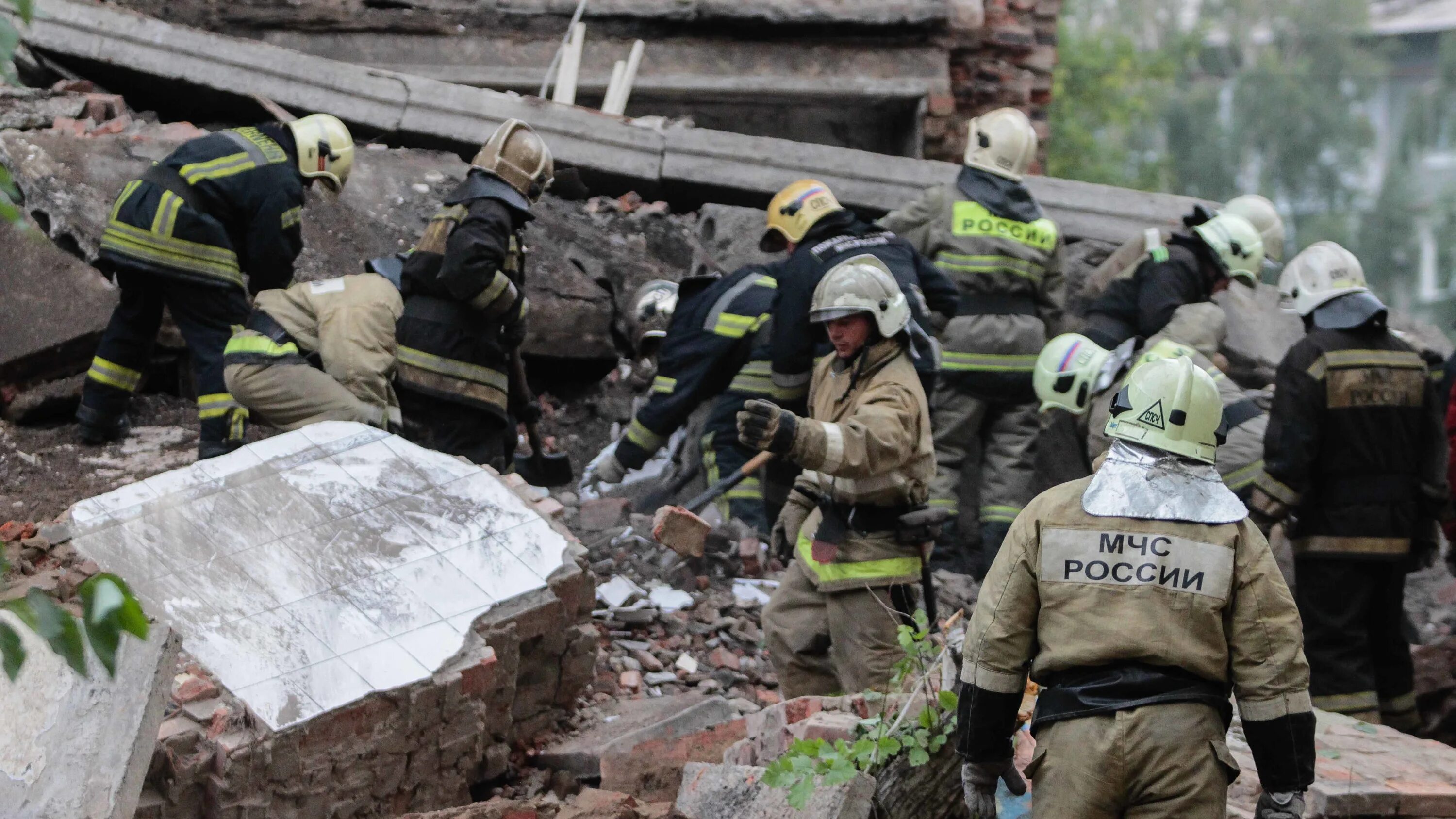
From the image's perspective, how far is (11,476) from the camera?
5.93m

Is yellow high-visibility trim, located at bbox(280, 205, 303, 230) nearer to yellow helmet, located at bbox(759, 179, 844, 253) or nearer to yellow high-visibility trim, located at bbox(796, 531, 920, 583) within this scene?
yellow helmet, located at bbox(759, 179, 844, 253)

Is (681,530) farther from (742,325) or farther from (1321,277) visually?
(1321,277)

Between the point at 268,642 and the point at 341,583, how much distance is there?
12.8 inches

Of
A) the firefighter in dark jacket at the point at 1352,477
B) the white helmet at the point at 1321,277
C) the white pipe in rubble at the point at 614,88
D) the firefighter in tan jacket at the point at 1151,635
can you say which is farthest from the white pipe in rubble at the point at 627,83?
the firefighter in tan jacket at the point at 1151,635

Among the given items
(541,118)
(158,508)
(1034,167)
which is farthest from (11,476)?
(1034,167)

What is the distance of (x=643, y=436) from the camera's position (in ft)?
21.2

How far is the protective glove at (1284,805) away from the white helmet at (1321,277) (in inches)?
124

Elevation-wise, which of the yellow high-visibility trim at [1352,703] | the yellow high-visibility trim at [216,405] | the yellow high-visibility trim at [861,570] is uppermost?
the yellow high-visibility trim at [861,570]

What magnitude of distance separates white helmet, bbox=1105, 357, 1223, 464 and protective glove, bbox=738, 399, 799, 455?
4.16ft

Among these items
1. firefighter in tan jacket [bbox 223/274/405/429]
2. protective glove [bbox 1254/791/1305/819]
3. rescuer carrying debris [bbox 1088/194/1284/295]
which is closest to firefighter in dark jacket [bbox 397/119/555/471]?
firefighter in tan jacket [bbox 223/274/405/429]

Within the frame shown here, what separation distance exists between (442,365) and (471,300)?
279 millimetres

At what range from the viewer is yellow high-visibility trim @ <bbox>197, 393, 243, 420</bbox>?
18.9 feet

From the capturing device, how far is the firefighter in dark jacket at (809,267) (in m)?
6.08

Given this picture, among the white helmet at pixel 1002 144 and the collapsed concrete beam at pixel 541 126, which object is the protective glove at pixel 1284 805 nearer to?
the white helmet at pixel 1002 144
